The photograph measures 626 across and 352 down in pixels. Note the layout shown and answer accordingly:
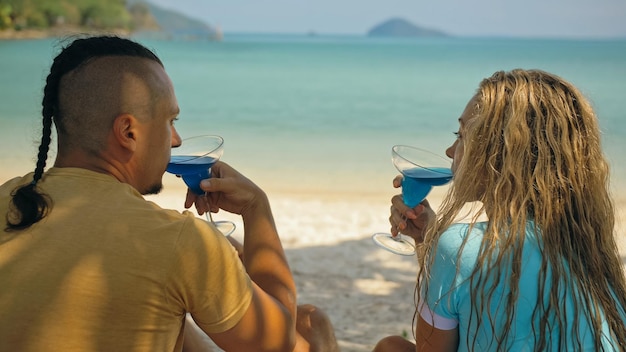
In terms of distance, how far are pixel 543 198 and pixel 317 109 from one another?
1775 cm

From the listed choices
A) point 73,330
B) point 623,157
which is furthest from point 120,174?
point 623,157

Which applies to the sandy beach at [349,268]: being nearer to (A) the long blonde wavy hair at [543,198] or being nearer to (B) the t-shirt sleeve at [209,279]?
(A) the long blonde wavy hair at [543,198]

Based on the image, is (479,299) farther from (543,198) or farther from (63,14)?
(63,14)

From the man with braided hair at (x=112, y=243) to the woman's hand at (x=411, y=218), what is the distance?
879 millimetres

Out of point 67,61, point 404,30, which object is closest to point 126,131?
point 67,61

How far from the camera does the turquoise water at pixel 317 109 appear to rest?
1115cm

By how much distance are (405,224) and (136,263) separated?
136 cm

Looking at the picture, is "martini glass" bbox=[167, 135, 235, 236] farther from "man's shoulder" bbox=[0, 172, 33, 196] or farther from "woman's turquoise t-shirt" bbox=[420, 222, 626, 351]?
"woman's turquoise t-shirt" bbox=[420, 222, 626, 351]

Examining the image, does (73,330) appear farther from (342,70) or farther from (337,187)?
(342,70)

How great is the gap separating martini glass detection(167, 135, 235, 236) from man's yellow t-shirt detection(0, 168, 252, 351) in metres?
0.74

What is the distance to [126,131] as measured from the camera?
1.92m

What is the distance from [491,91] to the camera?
2.08m

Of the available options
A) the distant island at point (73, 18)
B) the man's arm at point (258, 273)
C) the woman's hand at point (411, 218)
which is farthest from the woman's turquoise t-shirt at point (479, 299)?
the distant island at point (73, 18)

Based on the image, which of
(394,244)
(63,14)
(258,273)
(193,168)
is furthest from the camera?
(63,14)
